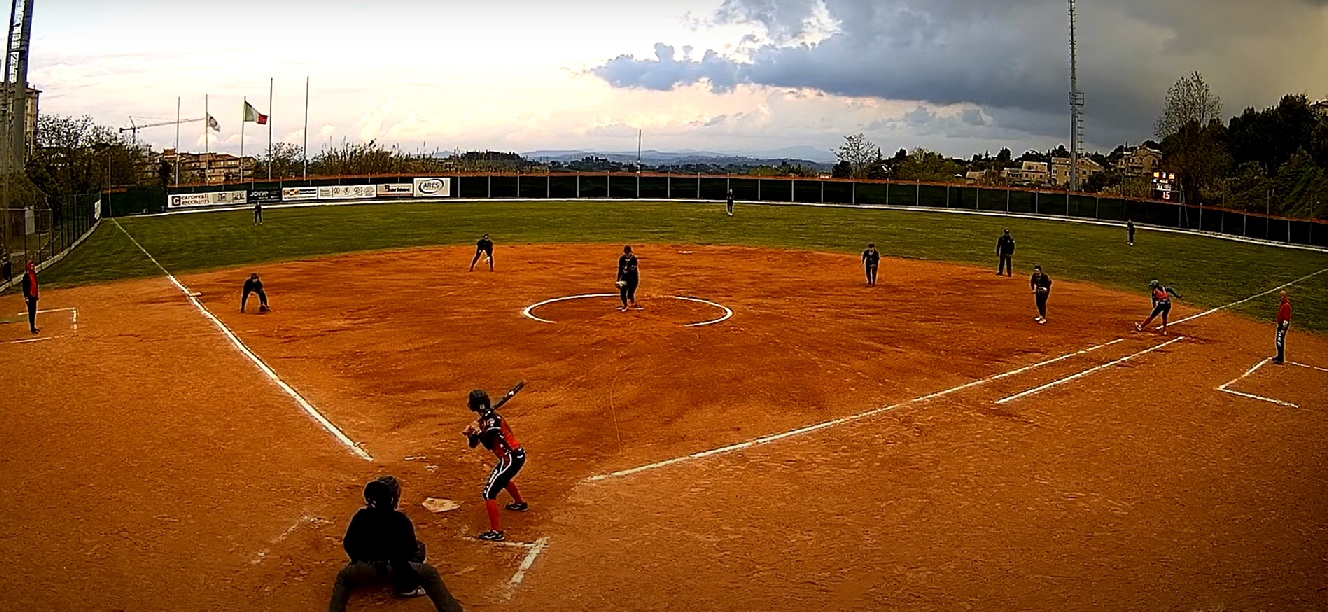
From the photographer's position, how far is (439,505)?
14555mm

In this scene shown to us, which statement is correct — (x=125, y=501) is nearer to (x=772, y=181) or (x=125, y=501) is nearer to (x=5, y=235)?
(x=5, y=235)

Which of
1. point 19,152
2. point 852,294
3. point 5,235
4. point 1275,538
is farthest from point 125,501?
point 19,152

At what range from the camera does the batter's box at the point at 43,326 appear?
26.9 metres

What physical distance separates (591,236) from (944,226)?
23.3 meters

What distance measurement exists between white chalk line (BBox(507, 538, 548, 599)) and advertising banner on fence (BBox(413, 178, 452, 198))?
74841 millimetres

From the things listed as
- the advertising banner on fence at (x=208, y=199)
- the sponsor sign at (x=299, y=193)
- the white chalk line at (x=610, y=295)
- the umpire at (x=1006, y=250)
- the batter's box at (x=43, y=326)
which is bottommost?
the batter's box at (x=43, y=326)

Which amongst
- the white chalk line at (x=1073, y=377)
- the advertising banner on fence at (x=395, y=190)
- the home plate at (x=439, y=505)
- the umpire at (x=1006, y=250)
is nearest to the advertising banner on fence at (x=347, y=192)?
the advertising banner on fence at (x=395, y=190)

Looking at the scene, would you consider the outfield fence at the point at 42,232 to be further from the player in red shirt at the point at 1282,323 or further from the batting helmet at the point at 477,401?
the player in red shirt at the point at 1282,323

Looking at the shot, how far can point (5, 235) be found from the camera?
3800 cm

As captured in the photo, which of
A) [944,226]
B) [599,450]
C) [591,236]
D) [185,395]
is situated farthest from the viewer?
[944,226]

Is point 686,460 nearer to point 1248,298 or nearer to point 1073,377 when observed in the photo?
point 1073,377

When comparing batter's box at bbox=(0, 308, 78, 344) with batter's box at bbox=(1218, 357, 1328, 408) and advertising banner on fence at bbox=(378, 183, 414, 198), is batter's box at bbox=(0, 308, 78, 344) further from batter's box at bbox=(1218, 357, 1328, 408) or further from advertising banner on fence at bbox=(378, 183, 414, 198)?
advertising banner on fence at bbox=(378, 183, 414, 198)

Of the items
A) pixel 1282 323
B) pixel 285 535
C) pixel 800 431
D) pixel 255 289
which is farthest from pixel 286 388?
pixel 1282 323

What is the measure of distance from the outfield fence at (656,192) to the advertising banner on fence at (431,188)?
0.30 ft
